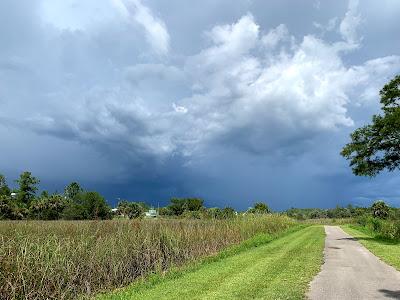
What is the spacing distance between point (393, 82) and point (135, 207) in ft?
284

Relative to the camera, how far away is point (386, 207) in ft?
285

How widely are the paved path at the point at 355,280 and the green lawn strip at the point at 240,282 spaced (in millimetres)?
398

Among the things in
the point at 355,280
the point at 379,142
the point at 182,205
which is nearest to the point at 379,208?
the point at 182,205

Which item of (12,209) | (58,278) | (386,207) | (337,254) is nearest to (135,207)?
(12,209)

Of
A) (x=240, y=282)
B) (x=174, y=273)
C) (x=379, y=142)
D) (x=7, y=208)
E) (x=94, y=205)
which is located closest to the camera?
(x=240, y=282)

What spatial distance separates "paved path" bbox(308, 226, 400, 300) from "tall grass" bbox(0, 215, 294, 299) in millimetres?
6034

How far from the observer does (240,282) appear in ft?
41.7

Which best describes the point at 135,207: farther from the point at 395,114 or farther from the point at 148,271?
the point at 148,271

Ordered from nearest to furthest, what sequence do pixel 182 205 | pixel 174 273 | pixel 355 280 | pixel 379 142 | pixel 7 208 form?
pixel 355 280 < pixel 174 273 < pixel 379 142 < pixel 7 208 < pixel 182 205

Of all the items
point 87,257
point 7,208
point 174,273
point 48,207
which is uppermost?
point 48,207

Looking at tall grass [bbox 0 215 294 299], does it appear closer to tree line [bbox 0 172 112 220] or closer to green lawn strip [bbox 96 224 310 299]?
green lawn strip [bbox 96 224 310 299]

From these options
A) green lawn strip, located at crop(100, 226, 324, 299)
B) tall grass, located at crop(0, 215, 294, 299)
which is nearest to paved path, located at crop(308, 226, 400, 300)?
green lawn strip, located at crop(100, 226, 324, 299)

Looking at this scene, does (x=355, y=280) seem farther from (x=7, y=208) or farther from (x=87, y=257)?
(x=7, y=208)

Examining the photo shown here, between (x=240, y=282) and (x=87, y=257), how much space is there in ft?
16.1
